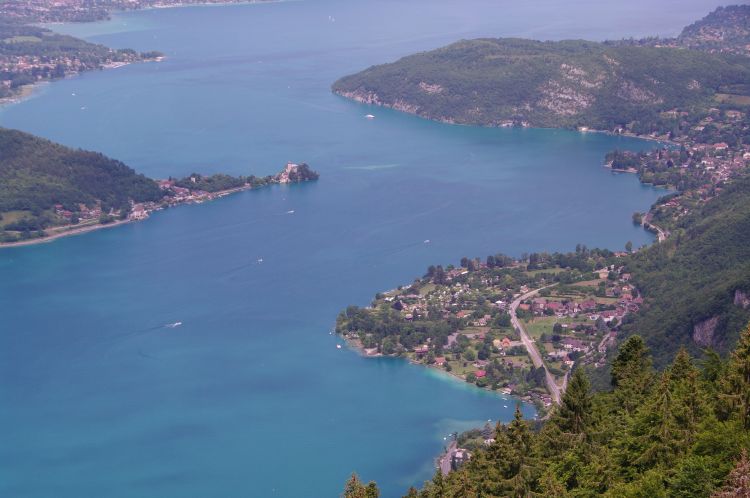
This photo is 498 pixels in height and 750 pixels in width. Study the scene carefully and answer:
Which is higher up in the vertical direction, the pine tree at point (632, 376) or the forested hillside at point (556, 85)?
the pine tree at point (632, 376)

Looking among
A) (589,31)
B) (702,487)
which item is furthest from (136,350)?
(589,31)

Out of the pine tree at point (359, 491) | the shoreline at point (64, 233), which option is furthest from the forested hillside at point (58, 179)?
the pine tree at point (359, 491)

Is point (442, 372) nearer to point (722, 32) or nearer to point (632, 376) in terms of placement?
point (632, 376)

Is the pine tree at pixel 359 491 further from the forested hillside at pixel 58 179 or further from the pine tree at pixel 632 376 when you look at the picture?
the forested hillside at pixel 58 179

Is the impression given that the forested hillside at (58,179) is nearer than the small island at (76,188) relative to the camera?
No

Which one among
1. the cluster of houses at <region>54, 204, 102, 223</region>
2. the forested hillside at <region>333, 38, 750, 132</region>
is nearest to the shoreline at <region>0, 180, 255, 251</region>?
the cluster of houses at <region>54, 204, 102, 223</region>

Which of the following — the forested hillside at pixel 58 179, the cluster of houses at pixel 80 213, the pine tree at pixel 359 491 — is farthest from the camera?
the forested hillside at pixel 58 179

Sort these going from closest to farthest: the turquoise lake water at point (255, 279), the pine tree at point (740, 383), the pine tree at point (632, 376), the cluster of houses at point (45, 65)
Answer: the pine tree at point (740, 383), the pine tree at point (632, 376), the turquoise lake water at point (255, 279), the cluster of houses at point (45, 65)

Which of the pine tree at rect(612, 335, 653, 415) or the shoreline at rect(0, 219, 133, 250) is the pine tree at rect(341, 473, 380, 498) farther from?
the shoreline at rect(0, 219, 133, 250)
